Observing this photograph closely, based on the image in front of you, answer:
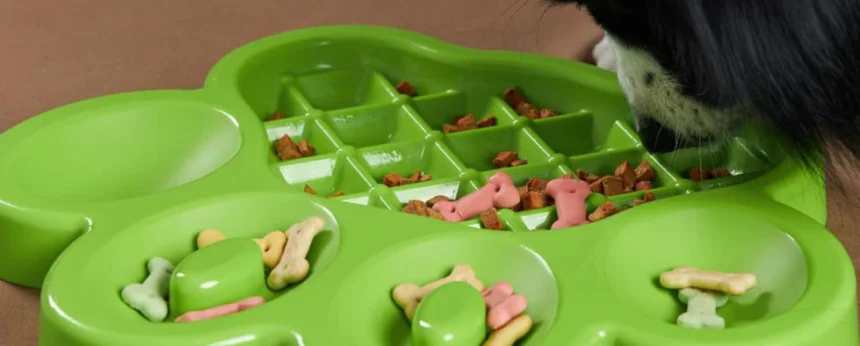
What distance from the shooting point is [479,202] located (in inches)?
45.9

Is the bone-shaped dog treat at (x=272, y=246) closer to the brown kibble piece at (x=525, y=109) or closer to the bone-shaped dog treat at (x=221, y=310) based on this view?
the bone-shaped dog treat at (x=221, y=310)

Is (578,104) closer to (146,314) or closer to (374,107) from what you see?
(374,107)

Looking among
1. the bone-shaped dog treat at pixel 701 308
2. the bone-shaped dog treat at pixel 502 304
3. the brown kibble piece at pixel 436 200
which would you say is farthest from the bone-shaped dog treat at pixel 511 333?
the brown kibble piece at pixel 436 200

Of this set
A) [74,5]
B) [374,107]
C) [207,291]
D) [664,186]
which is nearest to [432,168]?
[374,107]

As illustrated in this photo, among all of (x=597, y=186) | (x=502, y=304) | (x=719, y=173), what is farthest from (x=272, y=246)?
(x=719, y=173)

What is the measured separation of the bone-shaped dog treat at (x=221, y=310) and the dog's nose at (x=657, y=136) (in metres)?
0.43

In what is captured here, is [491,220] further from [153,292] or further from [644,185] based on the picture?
[153,292]

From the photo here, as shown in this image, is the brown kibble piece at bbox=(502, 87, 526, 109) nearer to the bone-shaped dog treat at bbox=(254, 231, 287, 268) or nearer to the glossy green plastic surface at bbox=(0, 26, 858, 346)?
the glossy green plastic surface at bbox=(0, 26, 858, 346)

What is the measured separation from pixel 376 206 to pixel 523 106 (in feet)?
0.95

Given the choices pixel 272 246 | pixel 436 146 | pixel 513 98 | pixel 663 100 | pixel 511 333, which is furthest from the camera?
pixel 513 98

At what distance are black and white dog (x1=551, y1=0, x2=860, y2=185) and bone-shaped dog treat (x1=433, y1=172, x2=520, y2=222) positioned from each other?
5.9 inches

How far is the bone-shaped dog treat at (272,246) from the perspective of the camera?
106 centimetres

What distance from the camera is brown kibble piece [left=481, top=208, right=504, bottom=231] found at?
1129mm

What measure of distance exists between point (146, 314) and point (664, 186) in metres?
0.51
